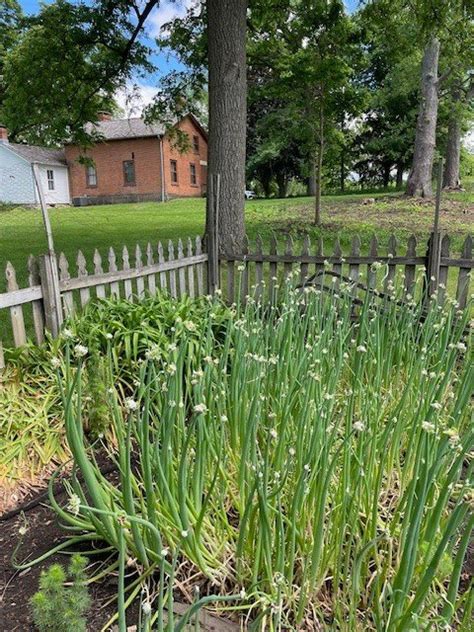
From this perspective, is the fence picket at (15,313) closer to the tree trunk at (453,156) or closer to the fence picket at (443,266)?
the fence picket at (443,266)

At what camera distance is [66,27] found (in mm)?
7770

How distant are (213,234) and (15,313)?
2.63 meters

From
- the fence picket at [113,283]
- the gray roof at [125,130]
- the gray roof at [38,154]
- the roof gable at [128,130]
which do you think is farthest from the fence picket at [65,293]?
the gray roof at [38,154]

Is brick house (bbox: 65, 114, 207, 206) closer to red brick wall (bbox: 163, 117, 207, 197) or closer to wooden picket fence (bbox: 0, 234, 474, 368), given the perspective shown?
red brick wall (bbox: 163, 117, 207, 197)

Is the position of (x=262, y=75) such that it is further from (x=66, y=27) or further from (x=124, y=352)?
(x=124, y=352)

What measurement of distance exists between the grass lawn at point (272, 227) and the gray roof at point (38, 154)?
16807 mm

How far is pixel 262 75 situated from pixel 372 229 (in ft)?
13.9

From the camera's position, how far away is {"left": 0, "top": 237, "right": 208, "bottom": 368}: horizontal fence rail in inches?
123

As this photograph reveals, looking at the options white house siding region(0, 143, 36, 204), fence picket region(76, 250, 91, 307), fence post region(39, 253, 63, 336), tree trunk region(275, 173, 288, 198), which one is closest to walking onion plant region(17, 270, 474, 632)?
fence post region(39, 253, 63, 336)

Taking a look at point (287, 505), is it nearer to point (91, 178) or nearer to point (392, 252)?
point (392, 252)

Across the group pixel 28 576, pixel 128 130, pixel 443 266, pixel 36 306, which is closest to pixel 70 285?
pixel 36 306

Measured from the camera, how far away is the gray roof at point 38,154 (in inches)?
1137

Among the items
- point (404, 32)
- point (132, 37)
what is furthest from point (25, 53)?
point (404, 32)

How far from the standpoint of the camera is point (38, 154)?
3022 cm
